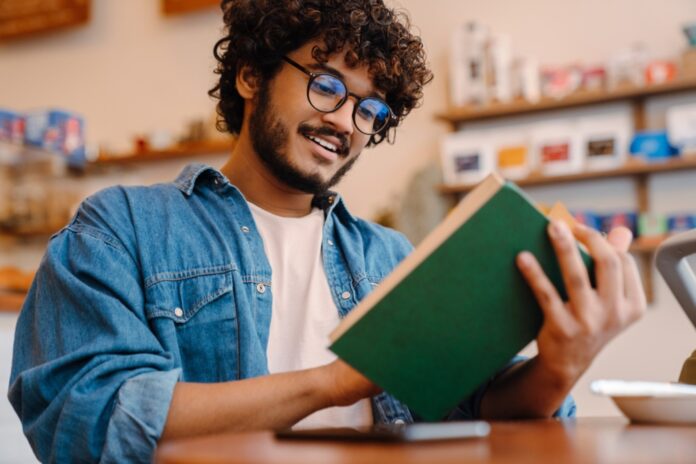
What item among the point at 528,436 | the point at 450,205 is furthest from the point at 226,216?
the point at 450,205

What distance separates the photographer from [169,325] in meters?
1.17

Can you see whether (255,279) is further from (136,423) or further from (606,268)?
(606,268)

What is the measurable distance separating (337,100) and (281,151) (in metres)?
0.14

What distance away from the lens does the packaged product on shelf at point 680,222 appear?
325 cm

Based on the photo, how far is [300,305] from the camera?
1392mm

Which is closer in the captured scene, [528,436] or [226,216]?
[528,436]

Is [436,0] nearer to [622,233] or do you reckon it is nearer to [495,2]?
[495,2]

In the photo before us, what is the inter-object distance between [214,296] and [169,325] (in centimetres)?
9

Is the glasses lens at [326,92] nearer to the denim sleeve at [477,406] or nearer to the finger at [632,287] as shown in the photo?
the denim sleeve at [477,406]

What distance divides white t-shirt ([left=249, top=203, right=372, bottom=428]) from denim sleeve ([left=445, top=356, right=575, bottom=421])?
15 cm

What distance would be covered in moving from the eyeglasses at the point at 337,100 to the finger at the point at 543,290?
706 mm

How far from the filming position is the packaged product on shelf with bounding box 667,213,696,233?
325 cm

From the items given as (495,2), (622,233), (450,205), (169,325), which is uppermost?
(495,2)

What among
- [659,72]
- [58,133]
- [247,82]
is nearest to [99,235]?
[247,82]
